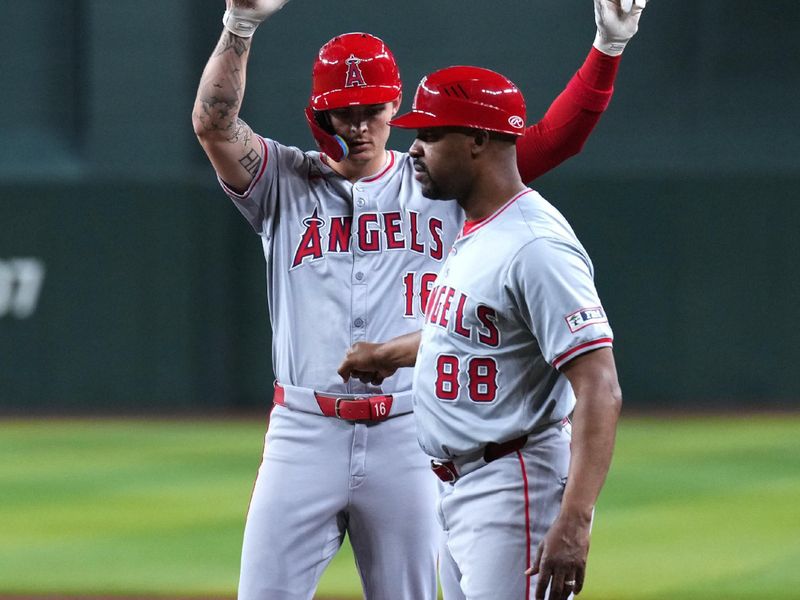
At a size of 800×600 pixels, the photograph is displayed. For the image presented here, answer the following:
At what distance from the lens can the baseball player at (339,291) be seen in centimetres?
409

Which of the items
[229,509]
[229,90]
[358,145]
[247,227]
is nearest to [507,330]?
[358,145]

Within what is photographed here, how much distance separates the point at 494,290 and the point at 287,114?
1137cm

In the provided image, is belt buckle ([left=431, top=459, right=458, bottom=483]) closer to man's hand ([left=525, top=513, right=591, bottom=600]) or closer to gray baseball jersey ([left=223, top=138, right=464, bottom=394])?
man's hand ([left=525, top=513, right=591, bottom=600])

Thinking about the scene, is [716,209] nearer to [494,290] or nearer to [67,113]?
[67,113]

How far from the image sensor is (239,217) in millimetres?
13727

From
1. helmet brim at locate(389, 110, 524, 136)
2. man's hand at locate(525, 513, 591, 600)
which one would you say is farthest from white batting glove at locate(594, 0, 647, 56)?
man's hand at locate(525, 513, 591, 600)

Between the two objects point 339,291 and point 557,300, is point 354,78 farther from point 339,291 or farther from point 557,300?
point 557,300

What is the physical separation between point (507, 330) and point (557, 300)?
0.20 meters

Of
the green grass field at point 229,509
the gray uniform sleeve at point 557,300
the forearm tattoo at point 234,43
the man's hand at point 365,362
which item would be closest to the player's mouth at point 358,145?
the forearm tattoo at point 234,43

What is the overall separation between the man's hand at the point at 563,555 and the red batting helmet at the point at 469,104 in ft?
3.42

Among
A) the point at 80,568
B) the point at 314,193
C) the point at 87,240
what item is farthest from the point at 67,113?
the point at 314,193

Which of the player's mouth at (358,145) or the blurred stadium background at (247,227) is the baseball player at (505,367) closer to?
the player's mouth at (358,145)

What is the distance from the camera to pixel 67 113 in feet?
47.6

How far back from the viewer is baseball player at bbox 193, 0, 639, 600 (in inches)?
161
